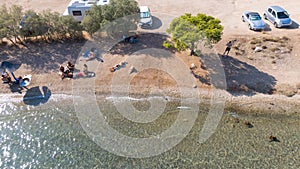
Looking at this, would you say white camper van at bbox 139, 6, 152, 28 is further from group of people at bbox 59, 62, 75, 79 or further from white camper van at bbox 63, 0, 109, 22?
group of people at bbox 59, 62, 75, 79

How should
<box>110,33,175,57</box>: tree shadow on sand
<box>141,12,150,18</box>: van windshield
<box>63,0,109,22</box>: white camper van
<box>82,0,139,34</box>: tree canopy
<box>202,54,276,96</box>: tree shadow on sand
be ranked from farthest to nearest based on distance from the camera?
<box>141,12,150,18</box>: van windshield < <box>63,0,109,22</box>: white camper van < <box>110,33,175,57</box>: tree shadow on sand < <box>82,0,139,34</box>: tree canopy < <box>202,54,276,96</box>: tree shadow on sand

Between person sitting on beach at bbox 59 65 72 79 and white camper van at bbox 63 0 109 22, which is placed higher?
white camper van at bbox 63 0 109 22

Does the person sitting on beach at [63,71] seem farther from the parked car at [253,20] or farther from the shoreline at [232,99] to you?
the parked car at [253,20]

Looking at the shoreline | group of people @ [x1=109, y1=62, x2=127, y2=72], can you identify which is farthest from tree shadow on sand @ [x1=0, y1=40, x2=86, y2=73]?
group of people @ [x1=109, y1=62, x2=127, y2=72]

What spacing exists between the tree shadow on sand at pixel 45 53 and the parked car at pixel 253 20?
2259cm

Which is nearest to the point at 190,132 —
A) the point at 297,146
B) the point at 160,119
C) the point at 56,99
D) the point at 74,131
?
the point at 160,119

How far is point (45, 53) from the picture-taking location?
31.3 meters

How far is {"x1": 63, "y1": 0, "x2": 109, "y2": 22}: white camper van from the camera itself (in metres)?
33.9

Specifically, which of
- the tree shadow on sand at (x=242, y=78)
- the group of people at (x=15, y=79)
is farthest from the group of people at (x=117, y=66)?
the tree shadow on sand at (x=242, y=78)

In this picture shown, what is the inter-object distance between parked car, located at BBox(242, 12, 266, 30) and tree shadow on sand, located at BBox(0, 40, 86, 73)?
22588 mm

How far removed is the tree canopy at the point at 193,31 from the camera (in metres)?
25.8

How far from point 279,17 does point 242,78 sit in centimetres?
1298

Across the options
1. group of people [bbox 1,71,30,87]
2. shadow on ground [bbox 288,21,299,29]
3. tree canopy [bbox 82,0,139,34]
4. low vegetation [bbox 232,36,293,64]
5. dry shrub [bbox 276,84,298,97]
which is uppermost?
tree canopy [bbox 82,0,139,34]

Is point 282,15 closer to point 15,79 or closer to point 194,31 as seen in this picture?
point 194,31
